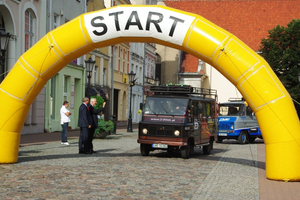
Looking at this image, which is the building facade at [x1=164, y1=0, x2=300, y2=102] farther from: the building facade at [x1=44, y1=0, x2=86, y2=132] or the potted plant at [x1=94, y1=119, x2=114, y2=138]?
the potted plant at [x1=94, y1=119, x2=114, y2=138]

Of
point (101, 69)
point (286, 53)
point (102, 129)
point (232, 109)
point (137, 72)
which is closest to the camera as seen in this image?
point (102, 129)

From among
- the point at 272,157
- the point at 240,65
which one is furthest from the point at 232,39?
the point at 272,157

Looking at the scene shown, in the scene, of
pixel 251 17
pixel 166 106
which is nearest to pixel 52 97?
pixel 166 106

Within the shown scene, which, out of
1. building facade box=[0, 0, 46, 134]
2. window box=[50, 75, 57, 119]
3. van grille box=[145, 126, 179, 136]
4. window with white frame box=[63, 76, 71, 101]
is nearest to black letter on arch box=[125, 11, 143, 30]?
van grille box=[145, 126, 179, 136]

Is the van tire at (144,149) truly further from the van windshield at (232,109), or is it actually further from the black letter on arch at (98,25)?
the van windshield at (232,109)

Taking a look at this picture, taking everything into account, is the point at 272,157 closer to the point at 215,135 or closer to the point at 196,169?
the point at 196,169

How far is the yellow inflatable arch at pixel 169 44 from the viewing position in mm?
12031

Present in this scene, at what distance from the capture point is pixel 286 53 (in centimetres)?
4881

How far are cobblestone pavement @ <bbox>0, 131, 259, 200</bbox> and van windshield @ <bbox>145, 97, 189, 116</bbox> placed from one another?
1949 millimetres

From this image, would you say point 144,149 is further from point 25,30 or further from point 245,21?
point 245,21

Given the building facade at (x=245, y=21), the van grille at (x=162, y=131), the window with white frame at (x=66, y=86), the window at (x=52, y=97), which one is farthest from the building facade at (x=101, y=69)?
the van grille at (x=162, y=131)

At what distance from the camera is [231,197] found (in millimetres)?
9195

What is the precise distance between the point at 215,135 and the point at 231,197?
1128cm

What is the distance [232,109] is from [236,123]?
4.01 feet
